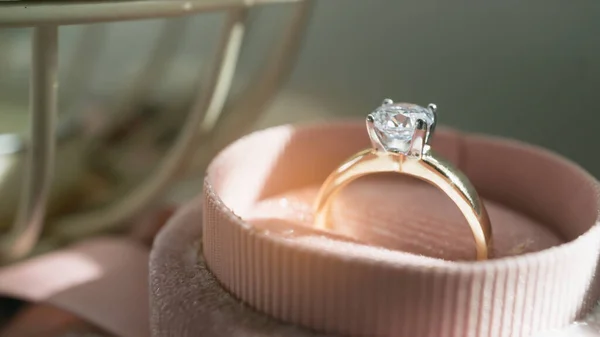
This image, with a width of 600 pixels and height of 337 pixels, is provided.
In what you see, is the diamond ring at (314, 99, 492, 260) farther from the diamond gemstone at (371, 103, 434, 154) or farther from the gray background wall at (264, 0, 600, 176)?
the gray background wall at (264, 0, 600, 176)

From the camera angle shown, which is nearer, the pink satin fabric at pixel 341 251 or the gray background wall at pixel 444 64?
the pink satin fabric at pixel 341 251

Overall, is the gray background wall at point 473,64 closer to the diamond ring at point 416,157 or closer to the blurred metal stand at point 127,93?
the blurred metal stand at point 127,93

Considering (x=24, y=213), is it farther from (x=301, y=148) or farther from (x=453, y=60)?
(x=453, y=60)

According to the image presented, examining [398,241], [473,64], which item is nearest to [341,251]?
[398,241]

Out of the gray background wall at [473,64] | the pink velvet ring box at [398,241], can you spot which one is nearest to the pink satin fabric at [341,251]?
the pink velvet ring box at [398,241]

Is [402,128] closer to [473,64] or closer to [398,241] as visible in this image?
[398,241]

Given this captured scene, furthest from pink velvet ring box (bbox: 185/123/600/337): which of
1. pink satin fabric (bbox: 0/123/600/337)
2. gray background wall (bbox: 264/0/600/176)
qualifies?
gray background wall (bbox: 264/0/600/176)
